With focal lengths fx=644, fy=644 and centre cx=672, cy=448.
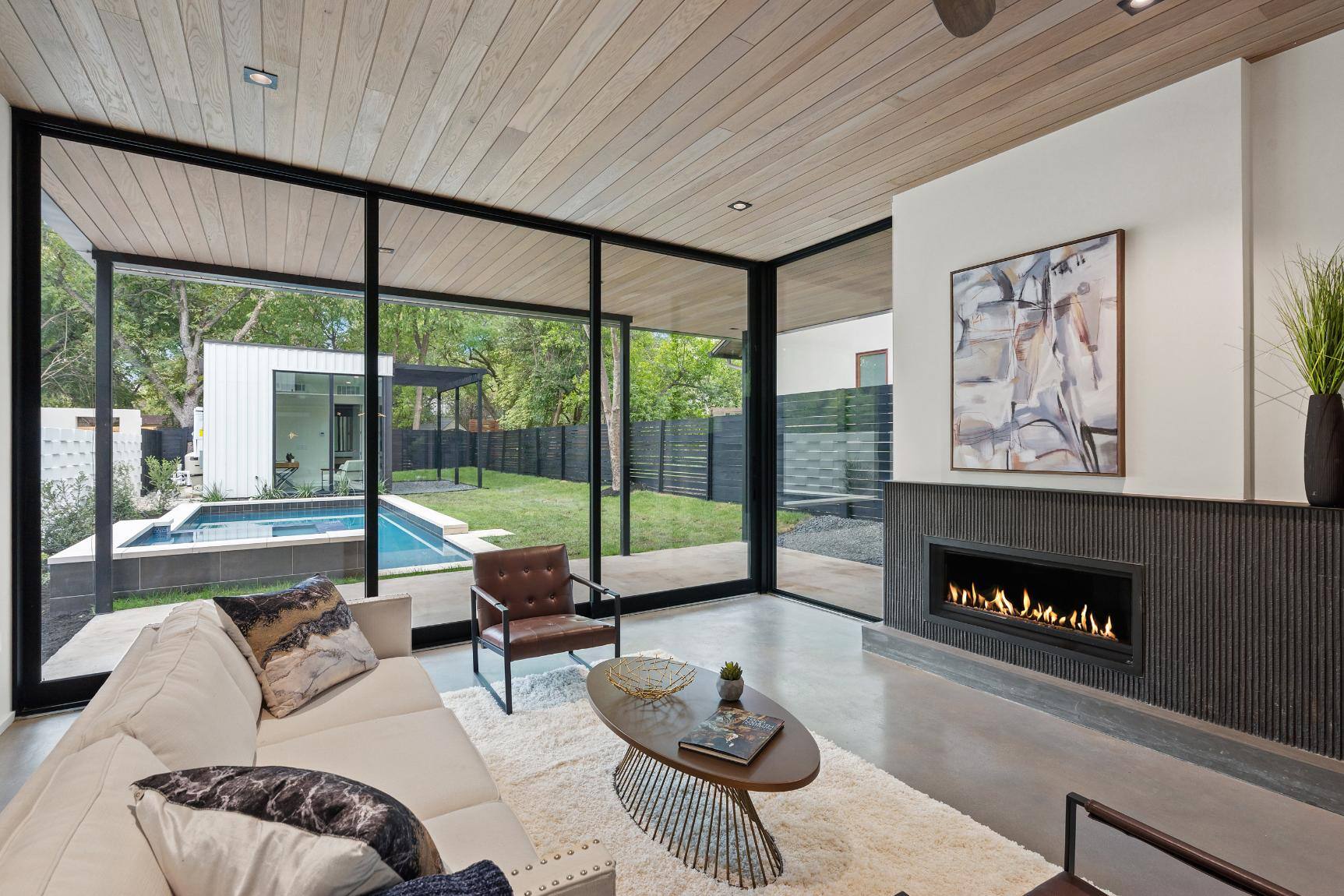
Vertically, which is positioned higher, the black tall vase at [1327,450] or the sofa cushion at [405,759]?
the black tall vase at [1327,450]

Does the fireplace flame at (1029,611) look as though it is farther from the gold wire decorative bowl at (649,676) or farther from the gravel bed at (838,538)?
the gold wire decorative bowl at (649,676)

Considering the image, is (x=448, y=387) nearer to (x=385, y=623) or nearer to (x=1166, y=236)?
(x=385, y=623)

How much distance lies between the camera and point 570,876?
122 centimetres

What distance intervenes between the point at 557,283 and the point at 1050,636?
12.7 feet

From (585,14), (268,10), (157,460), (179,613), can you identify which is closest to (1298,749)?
(585,14)

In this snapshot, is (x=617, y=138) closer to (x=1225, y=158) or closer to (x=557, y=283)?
(x=557, y=283)

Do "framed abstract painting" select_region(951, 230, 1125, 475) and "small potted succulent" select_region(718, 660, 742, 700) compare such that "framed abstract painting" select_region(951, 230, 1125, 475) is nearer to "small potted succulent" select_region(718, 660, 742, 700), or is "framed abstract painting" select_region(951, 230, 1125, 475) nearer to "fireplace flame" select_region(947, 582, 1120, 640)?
"fireplace flame" select_region(947, 582, 1120, 640)

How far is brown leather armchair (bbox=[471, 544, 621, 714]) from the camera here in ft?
10.6

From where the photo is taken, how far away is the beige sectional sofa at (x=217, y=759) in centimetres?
97

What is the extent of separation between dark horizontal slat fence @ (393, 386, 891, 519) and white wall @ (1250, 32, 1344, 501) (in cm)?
208

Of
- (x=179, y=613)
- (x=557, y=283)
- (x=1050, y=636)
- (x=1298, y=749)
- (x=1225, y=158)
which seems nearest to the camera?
(x=179, y=613)

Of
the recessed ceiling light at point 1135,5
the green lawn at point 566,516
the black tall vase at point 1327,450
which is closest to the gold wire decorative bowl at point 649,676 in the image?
the green lawn at point 566,516

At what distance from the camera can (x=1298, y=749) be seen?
2.46 m

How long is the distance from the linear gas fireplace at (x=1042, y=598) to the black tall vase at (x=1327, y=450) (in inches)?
28.0
